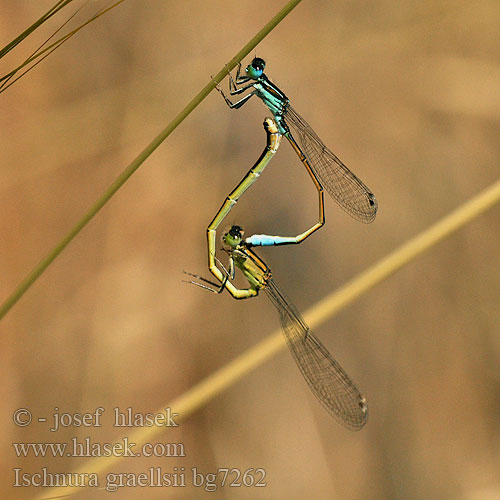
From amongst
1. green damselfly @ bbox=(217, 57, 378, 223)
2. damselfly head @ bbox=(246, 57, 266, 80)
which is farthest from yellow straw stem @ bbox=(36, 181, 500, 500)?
damselfly head @ bbox=(246, 57, 266, 80)

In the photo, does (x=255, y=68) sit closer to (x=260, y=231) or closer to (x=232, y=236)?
(x=232, y=236)

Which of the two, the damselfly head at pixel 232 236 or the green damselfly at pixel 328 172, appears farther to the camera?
the green damselfly at pixel 328 172

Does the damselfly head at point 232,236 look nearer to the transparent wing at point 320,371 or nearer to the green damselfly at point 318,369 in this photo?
the green damselfly at point 318,369
